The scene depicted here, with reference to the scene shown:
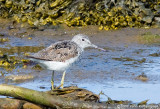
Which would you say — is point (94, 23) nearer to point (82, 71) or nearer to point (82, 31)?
point (82, 31)

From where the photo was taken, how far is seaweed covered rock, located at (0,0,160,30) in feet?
33.3

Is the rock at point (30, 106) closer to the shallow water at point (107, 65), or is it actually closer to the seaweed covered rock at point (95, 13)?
the shallow water at point (107, 65)

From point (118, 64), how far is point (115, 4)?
258 centimetres

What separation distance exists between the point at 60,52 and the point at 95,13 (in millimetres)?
3800

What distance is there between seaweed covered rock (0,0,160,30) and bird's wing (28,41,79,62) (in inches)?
135

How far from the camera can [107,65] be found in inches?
318

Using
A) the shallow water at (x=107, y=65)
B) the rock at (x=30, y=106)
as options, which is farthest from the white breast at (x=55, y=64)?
the rock at (x=30, y=106)

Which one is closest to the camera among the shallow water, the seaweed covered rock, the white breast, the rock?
the rock

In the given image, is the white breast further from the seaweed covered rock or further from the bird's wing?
the seaweed covered rock

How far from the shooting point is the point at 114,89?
6605mm

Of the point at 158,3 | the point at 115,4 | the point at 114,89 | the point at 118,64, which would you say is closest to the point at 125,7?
the point at 115,4

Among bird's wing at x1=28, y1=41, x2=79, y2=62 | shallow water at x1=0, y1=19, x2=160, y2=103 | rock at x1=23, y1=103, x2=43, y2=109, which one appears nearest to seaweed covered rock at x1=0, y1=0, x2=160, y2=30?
shallow water at x1=0, y1=19, x2=160, y2=103

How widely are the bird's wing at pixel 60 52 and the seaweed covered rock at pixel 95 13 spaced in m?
3.43

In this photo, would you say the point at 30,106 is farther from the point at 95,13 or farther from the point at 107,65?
the point at 95,13
